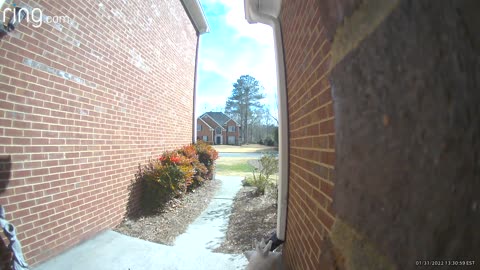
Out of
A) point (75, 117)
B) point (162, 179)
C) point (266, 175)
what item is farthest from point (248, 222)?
point (75, 117)

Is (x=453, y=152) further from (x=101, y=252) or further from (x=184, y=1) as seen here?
(x=184, y=1)

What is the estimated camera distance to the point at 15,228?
107 inches

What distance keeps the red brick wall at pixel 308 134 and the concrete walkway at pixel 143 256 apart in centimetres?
155

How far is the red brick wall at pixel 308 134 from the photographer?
4.43 ft

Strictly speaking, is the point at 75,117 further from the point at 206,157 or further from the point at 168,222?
the point at 206,157

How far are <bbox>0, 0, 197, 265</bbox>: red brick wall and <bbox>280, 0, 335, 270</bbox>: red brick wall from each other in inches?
128

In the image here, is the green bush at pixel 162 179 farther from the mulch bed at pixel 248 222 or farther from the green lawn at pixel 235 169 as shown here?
the green lawn at pixel 235 169

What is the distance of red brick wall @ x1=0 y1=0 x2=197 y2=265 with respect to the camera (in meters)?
2.79

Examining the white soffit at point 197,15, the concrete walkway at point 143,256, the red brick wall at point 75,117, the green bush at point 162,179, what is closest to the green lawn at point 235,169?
the green bush at point 162,179

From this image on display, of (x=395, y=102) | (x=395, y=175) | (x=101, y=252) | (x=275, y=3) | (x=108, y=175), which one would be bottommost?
(x=101, y=252)

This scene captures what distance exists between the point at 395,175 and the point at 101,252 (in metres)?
4.24

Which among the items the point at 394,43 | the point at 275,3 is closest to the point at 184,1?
the point at 275,3

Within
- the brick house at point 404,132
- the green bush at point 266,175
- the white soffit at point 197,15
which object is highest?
the white soffit at point 197,15

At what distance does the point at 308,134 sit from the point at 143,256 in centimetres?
320
